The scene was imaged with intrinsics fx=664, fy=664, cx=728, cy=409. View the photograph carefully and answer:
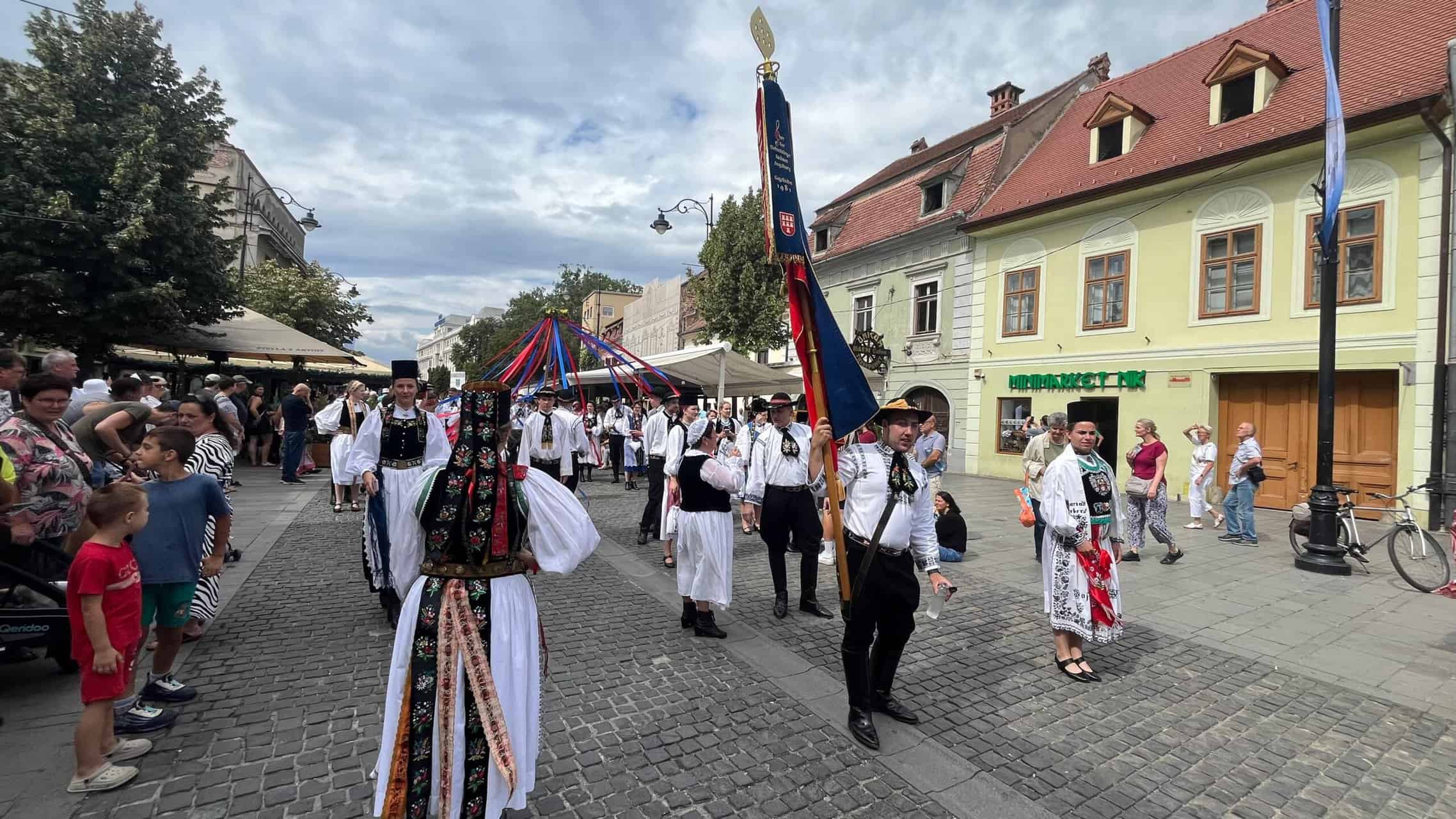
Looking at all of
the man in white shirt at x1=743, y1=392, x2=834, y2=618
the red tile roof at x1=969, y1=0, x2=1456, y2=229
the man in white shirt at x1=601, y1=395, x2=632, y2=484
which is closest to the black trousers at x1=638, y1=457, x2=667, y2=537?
the man in white shirt at x1=743, y1=392, x2=834, y2=618

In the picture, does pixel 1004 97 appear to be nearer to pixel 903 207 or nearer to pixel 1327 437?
pixel 903 207

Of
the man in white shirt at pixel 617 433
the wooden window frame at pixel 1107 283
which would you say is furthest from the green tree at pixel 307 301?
the wooden window frame at pixel 1107 283

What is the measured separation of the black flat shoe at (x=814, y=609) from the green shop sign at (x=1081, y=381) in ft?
40.2

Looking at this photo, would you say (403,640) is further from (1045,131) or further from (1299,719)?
(1045,131)

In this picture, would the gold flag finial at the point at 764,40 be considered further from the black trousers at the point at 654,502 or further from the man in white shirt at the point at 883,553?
the black trousers at the point at 654,502

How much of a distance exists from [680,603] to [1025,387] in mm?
13783

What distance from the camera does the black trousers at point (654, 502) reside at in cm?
885

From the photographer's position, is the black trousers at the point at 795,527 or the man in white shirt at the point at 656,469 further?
the man in white shirt at the point at 656,469

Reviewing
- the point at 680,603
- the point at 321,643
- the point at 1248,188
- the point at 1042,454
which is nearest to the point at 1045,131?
the point at 1248,188

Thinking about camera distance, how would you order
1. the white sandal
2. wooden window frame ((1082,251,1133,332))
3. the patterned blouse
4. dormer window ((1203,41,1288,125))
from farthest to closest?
wooden window frame ((1082,251,1133,332)), dormer window ((1203,41,1288,125)), the patterned blouse, the white sandal

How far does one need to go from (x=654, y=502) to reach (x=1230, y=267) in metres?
12.8

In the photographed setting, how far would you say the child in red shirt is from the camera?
2.94 metres

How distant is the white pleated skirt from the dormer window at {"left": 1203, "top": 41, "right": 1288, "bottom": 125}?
17655mm

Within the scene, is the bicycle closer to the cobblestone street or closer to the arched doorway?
the cobblestone street
